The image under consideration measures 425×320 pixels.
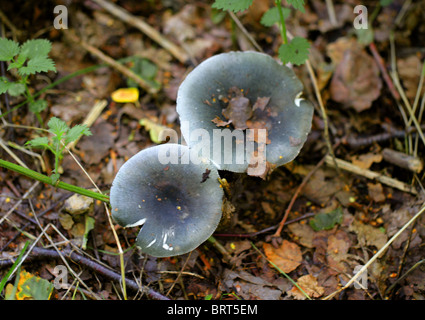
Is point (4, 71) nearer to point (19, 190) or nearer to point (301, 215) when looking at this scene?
point (19, 190)

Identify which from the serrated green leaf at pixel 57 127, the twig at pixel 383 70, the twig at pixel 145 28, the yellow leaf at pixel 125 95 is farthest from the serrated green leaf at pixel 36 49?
the twig at pixel 383 70

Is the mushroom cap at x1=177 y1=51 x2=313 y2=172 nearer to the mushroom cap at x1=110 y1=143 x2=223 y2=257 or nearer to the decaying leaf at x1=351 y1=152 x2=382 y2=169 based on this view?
the mushroom cap at x1=110 y1=143 x2=223 y2=257

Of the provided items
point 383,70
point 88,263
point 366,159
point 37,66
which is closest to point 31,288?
point 88,263

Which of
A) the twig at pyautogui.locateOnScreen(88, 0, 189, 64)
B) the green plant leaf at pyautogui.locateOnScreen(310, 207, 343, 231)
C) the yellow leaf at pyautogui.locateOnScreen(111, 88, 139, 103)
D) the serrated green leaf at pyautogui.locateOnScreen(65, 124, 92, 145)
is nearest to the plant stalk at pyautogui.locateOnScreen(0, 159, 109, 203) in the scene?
the serrated green leaf at pyautogui.locateOnScreen(65, 124, 92, 145)

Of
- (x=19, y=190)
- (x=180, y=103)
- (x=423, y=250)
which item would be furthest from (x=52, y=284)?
(x=423, y=250)

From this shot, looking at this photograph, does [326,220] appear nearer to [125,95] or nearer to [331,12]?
[125,95]

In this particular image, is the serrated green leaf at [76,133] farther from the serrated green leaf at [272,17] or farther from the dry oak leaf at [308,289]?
the dry oak leaf at [308,289]

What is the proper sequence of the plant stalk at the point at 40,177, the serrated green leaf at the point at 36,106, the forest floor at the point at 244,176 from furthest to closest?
the serrated green leaf at the point at 36,106 → the forest floor at the point at 244,176 → the plant stalk at the point at 40,177
